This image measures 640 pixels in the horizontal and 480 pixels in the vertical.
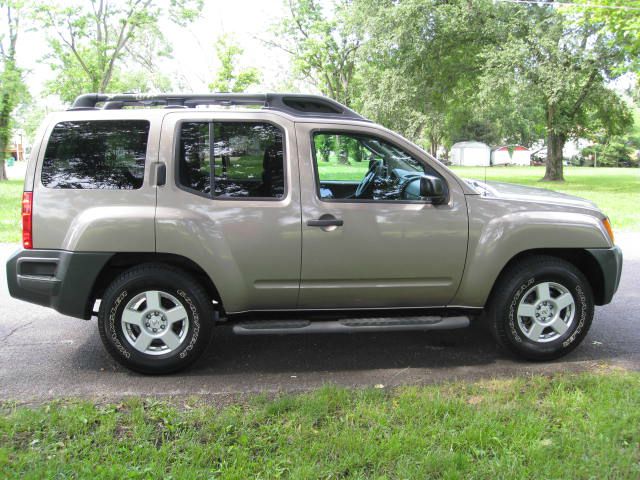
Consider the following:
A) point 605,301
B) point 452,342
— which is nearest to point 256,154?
point 452,342

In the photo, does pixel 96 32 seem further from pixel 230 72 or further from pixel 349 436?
pixel 349 436

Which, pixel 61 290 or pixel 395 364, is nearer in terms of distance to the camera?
pixel 61 290

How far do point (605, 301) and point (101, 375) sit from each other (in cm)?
395

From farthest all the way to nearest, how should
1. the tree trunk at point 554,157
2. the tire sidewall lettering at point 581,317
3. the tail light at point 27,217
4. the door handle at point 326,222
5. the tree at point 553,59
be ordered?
the tree trunk at point 554,157, the tree at point 553,59, the tire sidewall lettering at point 581,317, the door handle at point 326,222, the tail light at point 27,217

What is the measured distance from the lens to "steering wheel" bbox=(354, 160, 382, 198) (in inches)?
174

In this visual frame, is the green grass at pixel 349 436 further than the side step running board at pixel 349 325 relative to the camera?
No

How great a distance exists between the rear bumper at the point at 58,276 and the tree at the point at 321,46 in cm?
3550

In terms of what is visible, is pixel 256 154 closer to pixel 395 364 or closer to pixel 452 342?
pixel 395 364

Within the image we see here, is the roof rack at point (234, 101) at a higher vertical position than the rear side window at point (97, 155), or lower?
higher

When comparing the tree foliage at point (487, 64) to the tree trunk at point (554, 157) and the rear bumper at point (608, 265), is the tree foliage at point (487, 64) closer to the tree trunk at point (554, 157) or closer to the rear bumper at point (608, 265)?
the tree trunk at point (554, 157)

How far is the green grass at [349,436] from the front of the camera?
109 inches

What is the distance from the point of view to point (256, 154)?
414 centimetres

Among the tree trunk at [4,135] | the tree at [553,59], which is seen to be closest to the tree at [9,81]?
the tree trunk at [4,135]

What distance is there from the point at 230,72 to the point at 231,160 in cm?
3423
